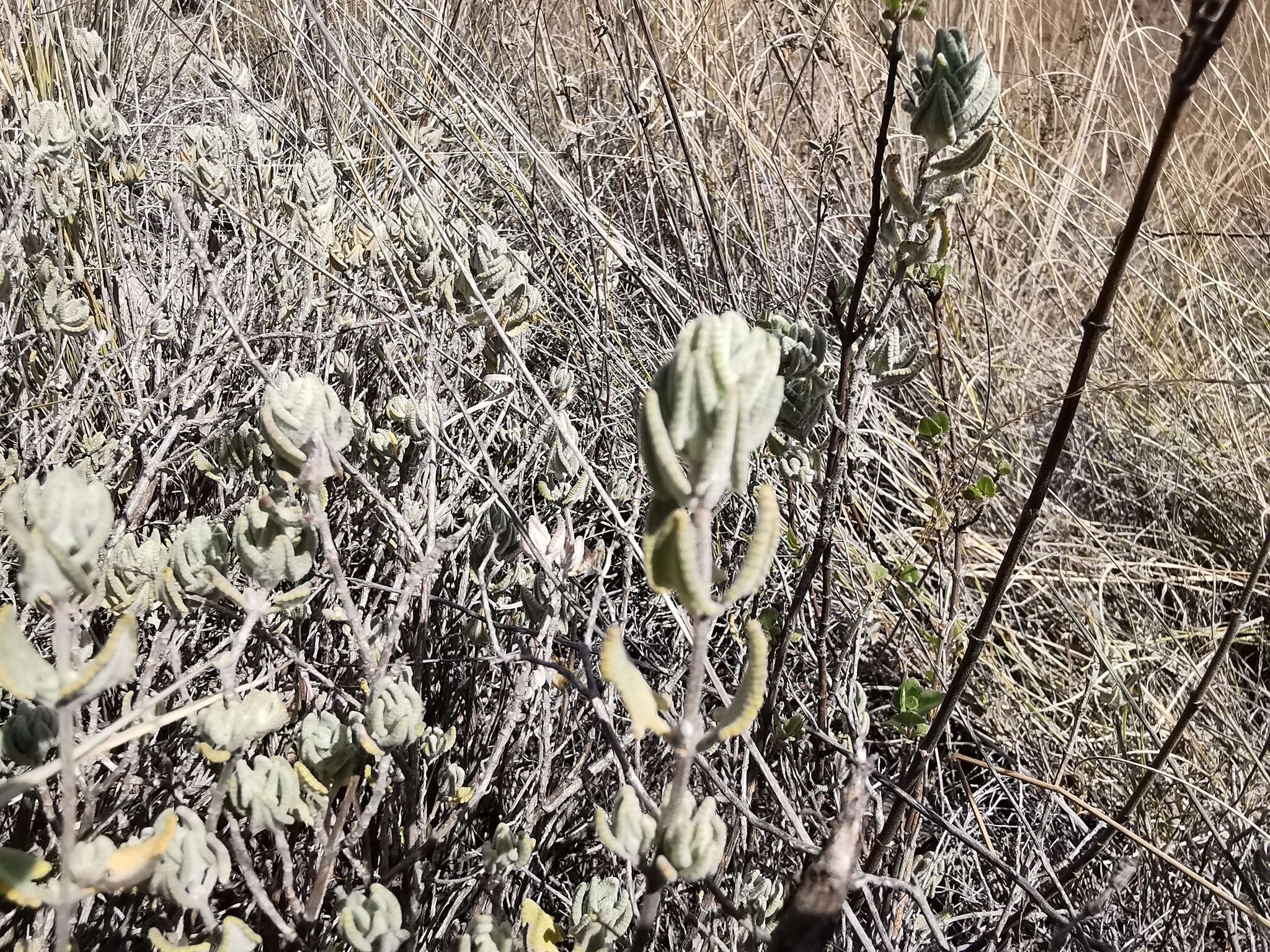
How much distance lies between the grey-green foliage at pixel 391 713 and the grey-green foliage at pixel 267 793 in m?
0.06

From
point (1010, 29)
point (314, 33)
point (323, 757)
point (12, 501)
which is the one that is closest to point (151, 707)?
point (323, 757)

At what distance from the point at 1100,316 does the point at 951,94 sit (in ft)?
0.75

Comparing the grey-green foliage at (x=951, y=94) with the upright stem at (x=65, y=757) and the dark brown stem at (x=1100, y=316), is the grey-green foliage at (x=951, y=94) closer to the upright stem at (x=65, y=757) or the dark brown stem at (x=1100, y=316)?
the dark brown stem at (x=1100, y=316)

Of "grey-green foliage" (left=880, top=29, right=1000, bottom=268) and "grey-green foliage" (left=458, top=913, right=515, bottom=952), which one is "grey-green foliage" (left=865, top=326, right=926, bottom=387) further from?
"grey-green foliage" (left=458, top=913, right=515, bottom=952)

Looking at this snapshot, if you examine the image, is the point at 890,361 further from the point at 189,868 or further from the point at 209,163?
the point at 209,163

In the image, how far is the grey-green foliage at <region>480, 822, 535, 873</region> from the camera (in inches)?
26.9

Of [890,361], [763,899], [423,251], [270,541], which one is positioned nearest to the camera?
[270,541]

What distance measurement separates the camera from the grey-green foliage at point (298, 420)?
1.86 feet

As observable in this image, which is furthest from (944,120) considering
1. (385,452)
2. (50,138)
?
(50,138)

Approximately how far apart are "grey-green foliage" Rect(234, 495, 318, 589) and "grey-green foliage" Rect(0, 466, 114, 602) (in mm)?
140

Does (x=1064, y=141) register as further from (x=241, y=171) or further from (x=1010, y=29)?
(x=241, y=171)

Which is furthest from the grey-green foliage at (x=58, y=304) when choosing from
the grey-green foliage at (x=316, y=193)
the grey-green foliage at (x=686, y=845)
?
the grey-green foliage at (x=686, y=845)

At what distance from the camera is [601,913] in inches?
26.3

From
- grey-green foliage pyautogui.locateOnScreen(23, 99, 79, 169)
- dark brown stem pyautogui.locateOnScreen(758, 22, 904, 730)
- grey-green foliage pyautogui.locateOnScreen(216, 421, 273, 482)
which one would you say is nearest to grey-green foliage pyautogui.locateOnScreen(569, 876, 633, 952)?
dark brown stem pyautogui.locateOnScreen(758, 22, 904, 730)
